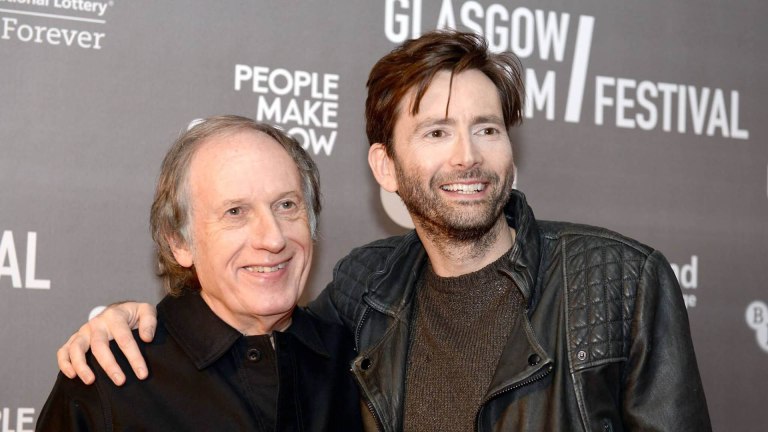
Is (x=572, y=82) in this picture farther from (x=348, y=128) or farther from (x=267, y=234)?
(x=267, y=234)

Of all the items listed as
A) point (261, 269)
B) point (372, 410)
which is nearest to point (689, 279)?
point (372, 410)

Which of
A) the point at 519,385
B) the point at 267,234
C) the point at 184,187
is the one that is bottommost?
the point at 519,385

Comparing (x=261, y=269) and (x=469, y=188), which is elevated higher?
(x=469, y=188)

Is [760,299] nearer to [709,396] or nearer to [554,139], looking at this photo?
[709,396]

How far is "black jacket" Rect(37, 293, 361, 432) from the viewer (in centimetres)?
183

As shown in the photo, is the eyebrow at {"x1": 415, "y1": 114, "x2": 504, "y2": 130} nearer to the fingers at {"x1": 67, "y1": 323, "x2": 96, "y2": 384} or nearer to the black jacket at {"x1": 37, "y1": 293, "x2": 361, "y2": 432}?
the black jacket at {"x1": 37, "y1": 293, "x2": 361, "y2": 432}

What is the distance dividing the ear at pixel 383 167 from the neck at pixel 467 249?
22 cm

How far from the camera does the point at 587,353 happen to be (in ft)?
6.73

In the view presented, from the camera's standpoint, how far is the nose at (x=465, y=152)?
7.40ft

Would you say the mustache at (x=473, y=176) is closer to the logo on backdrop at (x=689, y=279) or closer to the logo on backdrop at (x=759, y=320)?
the logo on backdrop at (x=689, y=279)

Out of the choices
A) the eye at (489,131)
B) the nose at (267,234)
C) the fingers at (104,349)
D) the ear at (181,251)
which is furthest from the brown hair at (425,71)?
the fingers at (104,349)

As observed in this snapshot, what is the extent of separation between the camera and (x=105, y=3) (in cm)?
294

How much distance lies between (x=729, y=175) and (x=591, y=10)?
0.92m

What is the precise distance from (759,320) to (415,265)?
1917 millimetres
